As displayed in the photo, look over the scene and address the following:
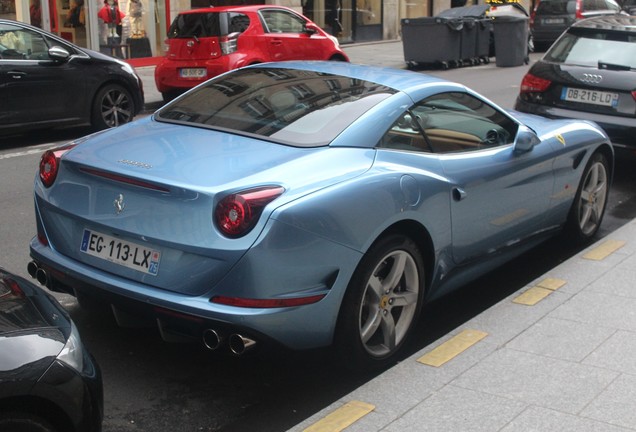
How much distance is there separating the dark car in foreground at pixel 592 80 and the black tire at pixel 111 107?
5528 millimetres

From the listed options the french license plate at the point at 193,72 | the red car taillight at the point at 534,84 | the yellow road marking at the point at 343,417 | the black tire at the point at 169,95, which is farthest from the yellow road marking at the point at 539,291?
the black tire at the point at 169,95

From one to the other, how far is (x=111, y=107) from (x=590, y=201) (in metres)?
7.39

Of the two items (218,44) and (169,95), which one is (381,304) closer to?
(218,44)

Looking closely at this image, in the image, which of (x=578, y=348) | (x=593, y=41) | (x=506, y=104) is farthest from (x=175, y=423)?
(x=506, y=104)

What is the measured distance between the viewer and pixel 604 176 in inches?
275

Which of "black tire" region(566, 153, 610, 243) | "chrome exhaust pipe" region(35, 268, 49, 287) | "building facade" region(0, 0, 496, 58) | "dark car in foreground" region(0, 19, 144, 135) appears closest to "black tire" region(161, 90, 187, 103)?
"dark car in foreground" region(0, 19, 144, 135)

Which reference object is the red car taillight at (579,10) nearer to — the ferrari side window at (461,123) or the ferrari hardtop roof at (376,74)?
the ferrari side window at (461,123)

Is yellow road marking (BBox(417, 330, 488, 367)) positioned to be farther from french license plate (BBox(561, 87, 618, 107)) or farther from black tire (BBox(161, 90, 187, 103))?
black tire (BBox(161, 90, 187, 103))

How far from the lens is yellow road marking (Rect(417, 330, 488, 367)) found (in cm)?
447

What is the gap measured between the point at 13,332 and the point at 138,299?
3.59 ft

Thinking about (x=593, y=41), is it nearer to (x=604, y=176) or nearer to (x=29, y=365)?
(x=604, y=176)

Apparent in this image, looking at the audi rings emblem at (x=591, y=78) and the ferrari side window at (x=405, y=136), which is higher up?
the ferrari side window at (x=405, y=136)

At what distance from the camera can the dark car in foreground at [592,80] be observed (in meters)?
8.80

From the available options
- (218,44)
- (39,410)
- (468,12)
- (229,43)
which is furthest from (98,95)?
(468,12)
